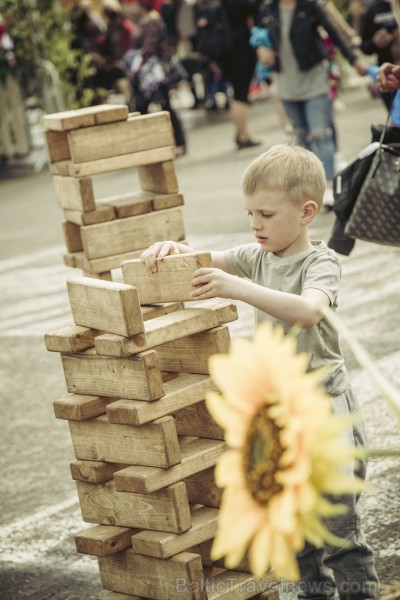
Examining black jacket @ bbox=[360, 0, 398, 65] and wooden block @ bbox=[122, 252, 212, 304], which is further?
black jacket @ bbox=[360, 0, 398, 65]

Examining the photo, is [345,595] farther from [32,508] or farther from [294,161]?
[32,508]

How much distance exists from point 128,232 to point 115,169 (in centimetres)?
24

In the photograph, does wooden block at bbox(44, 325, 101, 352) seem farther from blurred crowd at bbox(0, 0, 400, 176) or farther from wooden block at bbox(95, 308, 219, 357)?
blurred crowd at bbox(0, 0, 400, 176)

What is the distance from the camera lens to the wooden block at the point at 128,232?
423cm

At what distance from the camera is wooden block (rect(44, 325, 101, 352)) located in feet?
9.98

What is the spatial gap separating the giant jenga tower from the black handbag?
4.73 feet

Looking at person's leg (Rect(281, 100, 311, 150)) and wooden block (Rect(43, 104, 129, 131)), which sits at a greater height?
wooden block (Rect(43, 104, 129, 131))

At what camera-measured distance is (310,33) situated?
918 centimetres

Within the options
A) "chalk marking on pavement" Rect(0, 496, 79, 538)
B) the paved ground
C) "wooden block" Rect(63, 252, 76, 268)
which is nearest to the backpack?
the paved ground

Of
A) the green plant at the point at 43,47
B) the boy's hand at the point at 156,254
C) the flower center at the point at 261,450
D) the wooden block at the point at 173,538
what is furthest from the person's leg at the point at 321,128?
the flower center at the point at 261,450

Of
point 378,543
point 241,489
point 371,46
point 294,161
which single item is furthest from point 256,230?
point 371,46

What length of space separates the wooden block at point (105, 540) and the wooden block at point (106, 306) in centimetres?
60

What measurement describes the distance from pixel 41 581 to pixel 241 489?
112 inches

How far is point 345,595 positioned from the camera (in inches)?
118
